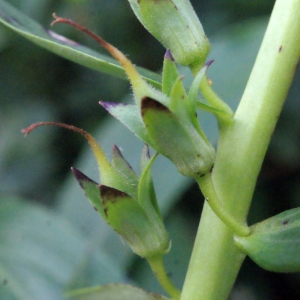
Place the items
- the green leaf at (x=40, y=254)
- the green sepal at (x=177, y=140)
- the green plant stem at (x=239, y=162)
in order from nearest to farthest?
the green sepal at (x=177, y=140) → the green plant stem at (x=239, y=162) → the green leaf at (x=40, y=254)

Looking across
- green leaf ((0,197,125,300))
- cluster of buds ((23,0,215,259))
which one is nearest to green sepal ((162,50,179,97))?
cluster of buds ((23,0,215,259))

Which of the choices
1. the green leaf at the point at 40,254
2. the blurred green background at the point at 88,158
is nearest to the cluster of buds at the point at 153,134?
the blurred green background at the point at 88,158

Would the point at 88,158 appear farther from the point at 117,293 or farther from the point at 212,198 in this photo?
the point at 212,198

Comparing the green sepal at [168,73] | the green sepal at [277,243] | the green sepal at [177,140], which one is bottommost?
the green sepal at [277,243]

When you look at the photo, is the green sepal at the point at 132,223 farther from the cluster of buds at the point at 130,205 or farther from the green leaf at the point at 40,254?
the green leaf at the point at 40,254

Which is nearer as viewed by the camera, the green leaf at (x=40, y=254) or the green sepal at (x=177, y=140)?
the green sepal at (x=177, y=140)

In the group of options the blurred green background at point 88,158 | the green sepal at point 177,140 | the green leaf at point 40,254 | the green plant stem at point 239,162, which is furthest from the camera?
the blurred green background at point 88,158

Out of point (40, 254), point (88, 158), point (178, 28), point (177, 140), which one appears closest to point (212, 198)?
point (177, 140)

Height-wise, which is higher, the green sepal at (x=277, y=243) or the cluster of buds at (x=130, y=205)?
the cluster of buds at (x=130, y=205)
